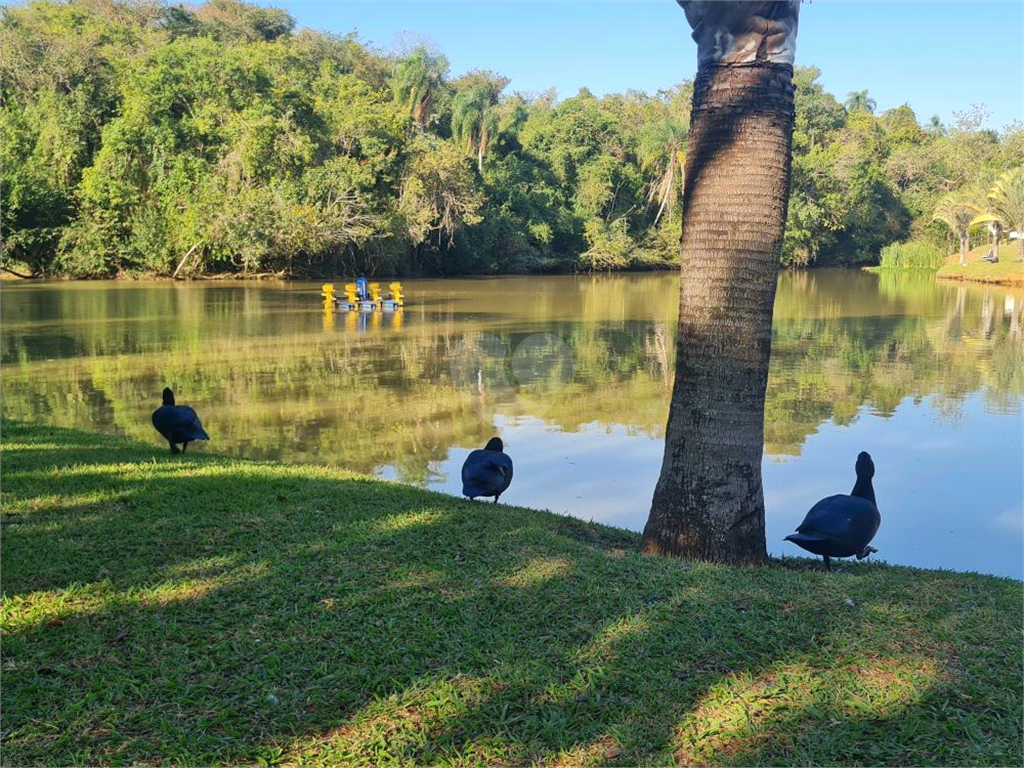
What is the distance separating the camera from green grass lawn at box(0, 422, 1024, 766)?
2.90 m

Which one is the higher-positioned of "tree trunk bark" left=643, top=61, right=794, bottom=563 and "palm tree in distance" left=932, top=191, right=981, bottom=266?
"palm tree in distance" left=932, top=191, right=981, bottom=266

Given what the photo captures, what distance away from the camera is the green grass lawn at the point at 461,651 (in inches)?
114

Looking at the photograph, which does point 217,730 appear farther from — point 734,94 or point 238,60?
point 238,60

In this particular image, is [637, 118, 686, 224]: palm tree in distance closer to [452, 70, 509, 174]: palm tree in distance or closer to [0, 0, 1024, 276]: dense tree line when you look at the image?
[0, 0, 1024, 276]: dense tree line

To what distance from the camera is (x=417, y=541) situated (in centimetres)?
491

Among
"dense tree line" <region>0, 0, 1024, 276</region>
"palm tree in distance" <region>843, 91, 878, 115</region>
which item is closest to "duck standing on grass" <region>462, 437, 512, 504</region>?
"dense tree line" <region>0, 0, 1024, 276</region>

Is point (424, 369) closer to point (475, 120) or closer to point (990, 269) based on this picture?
point (475, 120)

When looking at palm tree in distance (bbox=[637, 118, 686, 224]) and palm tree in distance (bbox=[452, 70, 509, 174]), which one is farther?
palm tree in distance (bbox=[637, 118, 686, 224])

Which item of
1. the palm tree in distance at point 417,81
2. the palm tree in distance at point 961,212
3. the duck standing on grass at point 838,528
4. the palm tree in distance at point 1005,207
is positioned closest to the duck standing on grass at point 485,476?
the duck standing on grass at point 838,528

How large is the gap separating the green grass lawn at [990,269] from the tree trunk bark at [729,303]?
114 feet

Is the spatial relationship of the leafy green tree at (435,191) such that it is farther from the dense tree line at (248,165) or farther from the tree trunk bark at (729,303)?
the tree trunk bark at (729,303)

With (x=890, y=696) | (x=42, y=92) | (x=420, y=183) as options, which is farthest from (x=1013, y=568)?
(x=42, y=92)

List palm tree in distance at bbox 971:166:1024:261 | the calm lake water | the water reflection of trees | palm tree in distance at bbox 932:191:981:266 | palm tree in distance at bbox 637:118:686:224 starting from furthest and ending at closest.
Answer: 1. palm tree in distance at bbox 637:118:686:224
2. palm tree in distance at bbox 932:191:981:266
3. palm tree in distance at bbox 971:166:1024:261
4. the water reflection of trees
5. the calm lake water

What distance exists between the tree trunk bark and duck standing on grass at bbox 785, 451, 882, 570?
29cm
